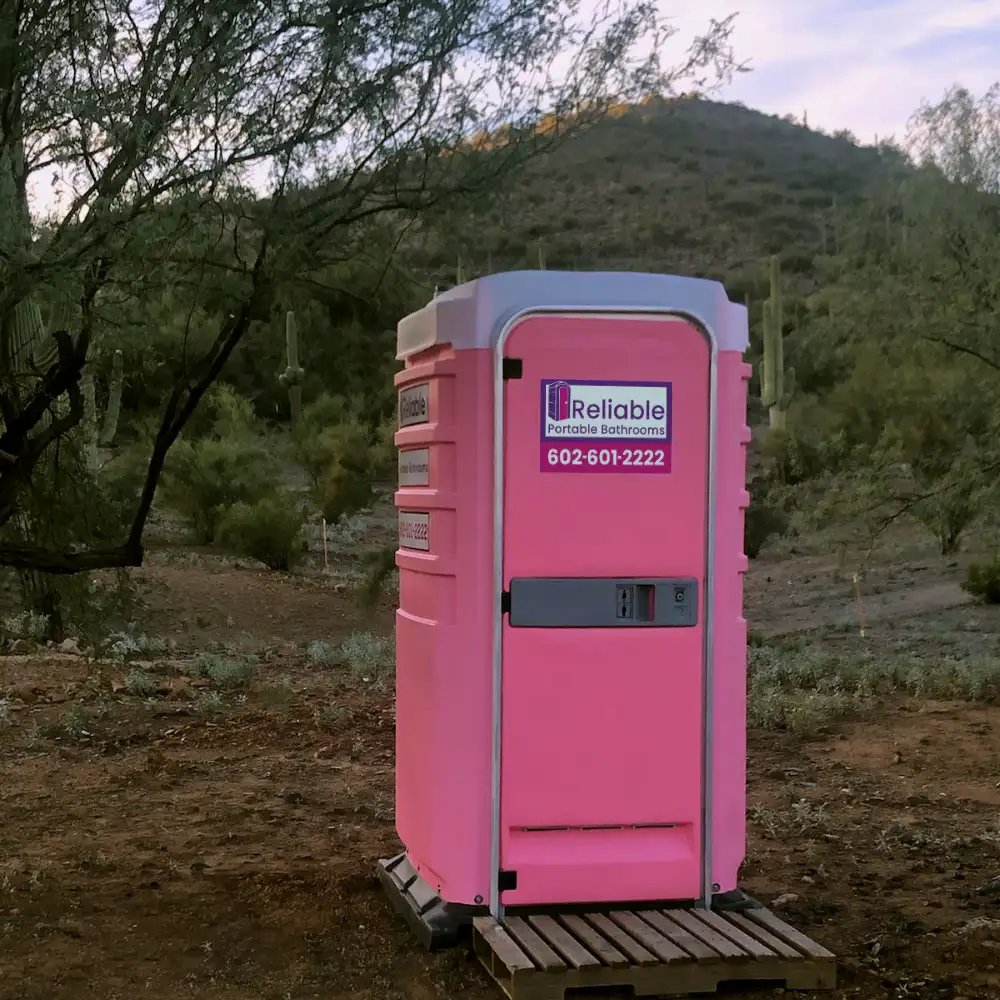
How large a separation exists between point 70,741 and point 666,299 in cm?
519

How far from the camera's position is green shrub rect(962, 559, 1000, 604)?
14742 mm

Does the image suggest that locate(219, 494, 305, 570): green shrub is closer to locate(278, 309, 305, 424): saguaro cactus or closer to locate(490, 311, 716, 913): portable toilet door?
locate(278, 309, 305, 424): saguaro cactus

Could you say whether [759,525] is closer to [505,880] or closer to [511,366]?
[505,880]

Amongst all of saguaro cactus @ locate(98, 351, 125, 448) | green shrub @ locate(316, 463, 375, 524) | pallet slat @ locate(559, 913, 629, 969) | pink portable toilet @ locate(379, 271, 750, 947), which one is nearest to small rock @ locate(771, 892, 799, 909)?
pink portable toilet @ locate(379, 271, 750, 947)

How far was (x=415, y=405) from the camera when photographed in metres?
4.32

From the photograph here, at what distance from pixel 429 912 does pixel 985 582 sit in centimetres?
1228

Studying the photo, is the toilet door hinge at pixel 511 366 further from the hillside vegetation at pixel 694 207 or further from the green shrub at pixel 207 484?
the hillside vegetation at pixel 694 207

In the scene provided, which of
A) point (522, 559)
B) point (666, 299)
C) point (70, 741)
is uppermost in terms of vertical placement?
point (666, 299)

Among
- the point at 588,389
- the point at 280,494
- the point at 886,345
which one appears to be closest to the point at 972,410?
the point at 886,345

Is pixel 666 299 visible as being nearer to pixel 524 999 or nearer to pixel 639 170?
pixel 524 999

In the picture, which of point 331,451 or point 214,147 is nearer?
point 214,147

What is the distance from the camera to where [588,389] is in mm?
3975

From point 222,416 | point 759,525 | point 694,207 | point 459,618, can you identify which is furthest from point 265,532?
point 694,207

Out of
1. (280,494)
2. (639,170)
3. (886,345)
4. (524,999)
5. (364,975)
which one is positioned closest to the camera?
(524,999)
